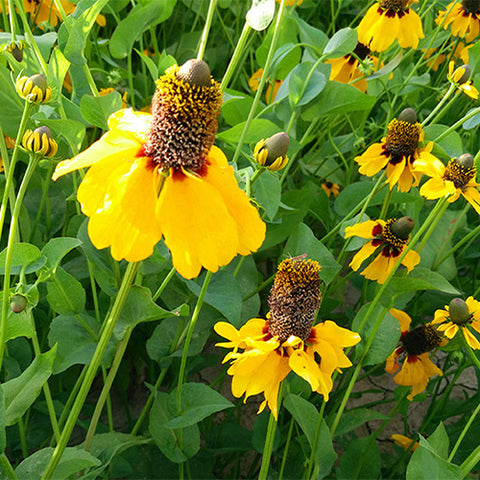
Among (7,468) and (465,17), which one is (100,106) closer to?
(7,468)

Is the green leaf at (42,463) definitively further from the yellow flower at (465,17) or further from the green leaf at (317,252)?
the yellow flower at (465,17)

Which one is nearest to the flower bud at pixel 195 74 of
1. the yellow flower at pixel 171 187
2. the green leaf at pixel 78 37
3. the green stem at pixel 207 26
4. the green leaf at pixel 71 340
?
the yellow flower at pixel 171 187

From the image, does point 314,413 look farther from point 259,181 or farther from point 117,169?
point 117,169

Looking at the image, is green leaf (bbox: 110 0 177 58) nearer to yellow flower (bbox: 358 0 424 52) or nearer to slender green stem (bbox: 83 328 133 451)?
yellow flower (bbox: 358 0 424 52)

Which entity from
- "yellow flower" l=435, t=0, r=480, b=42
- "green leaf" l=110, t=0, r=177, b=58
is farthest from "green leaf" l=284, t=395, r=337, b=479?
"yellow flower" l=435, t=0, r=480, b=42

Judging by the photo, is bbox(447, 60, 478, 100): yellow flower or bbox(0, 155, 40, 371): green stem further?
bbox(447, 60, 478, 100): yellow flower

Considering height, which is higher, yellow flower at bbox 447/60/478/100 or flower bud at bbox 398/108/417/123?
yellow flower at bbox 447/60/478/100

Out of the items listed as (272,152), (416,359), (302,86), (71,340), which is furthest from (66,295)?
(416,359)
